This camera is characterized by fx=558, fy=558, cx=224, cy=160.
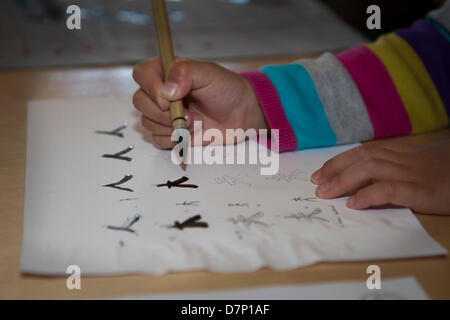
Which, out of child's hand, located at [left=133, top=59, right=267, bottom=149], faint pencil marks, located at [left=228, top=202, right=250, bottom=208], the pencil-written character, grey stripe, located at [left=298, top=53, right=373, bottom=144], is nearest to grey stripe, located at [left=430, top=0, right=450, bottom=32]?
the pencil-written character

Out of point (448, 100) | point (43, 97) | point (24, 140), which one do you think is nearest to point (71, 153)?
point (24, 140)

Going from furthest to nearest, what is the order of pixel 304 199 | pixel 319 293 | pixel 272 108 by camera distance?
pixel 272 108
pixel 304 199
pixel 319 293

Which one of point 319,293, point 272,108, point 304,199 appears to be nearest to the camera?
point 319,293

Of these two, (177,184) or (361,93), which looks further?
(361,93)

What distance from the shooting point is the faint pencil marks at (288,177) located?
0.51 metres

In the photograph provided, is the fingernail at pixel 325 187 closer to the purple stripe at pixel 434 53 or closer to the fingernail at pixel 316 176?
the fingernail at pixel 316 176

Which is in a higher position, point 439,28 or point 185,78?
point 439,28

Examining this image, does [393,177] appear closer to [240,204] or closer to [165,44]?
[240,204]

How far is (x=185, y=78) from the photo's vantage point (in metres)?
0.53

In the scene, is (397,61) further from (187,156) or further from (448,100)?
(187,156)

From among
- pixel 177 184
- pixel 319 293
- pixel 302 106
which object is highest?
pixel 302 106

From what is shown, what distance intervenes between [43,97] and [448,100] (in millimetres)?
481

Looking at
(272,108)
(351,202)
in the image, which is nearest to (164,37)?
(272,108)

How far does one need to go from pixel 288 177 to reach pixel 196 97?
0.13m
